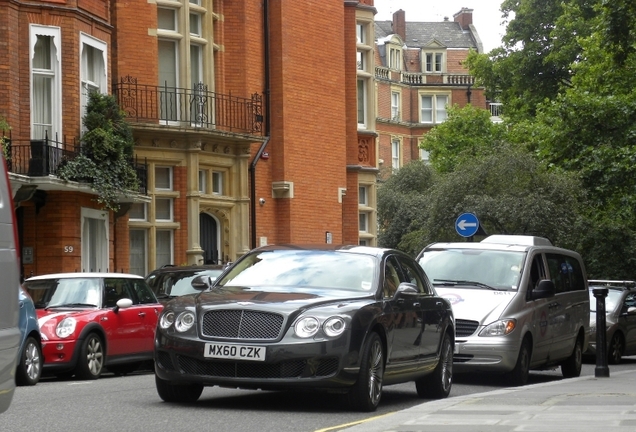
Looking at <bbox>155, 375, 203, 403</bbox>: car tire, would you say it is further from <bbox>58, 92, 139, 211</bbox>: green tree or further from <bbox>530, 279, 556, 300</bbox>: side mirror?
<bbox>58, 92, 139, 211</bbox>: green tree

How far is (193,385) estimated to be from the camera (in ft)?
42.2

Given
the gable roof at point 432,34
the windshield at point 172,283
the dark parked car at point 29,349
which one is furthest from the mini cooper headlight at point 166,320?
the gable roof at point 432,34

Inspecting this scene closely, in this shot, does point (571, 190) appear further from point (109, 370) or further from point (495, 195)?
point (109, 370)

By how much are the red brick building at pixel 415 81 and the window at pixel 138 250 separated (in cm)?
6436

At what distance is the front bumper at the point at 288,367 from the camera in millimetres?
12023

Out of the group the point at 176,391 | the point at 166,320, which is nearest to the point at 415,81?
the point at 176,391

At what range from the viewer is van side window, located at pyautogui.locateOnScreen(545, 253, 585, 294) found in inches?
785

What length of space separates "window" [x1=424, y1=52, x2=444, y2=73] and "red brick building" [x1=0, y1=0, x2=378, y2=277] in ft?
203

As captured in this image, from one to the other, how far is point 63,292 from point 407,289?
775cm

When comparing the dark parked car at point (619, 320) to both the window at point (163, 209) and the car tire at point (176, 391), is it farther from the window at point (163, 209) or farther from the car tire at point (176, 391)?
the car tire at point (176, 391)

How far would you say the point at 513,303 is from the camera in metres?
18.0

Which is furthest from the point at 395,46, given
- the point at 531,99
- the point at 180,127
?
the point at 180,127

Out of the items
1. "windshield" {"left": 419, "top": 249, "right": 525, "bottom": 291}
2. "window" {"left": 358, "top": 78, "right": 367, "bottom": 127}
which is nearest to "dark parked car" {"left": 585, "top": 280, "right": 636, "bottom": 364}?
Result: "windshield" {"left": 419, "top": 249, "right": 525, "bottom": 291}

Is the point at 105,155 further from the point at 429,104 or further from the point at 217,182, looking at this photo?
the point at 429,104
